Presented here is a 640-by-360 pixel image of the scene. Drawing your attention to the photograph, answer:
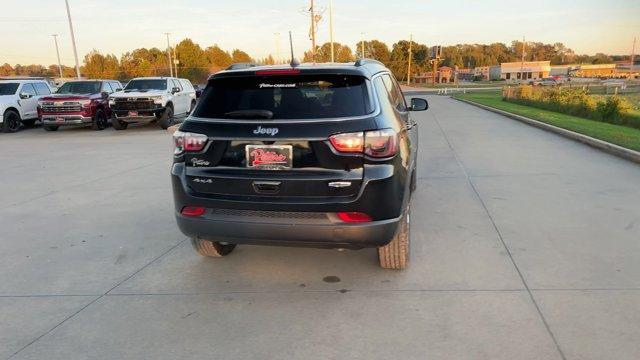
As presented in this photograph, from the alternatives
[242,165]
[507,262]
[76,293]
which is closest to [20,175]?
[76,293]

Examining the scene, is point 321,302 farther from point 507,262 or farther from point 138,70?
point 138,70

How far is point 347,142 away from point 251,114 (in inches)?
30.8

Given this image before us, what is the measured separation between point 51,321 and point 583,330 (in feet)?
12.2

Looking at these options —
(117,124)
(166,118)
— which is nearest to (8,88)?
(117,124)

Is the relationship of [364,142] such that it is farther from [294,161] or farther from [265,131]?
[265,131]

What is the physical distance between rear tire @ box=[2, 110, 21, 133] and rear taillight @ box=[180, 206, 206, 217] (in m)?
17.3

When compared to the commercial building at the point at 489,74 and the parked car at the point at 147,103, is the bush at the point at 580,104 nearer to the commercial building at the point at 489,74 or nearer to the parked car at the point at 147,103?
the parked car at the point at 147,103

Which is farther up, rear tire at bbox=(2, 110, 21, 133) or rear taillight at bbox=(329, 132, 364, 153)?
rear taillight at bbox=(329, 132, 364, 153)

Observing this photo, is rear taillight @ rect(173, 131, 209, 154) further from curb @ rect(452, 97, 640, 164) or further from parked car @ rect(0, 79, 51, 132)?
parked car @ rect(0, 79, 51, 132)

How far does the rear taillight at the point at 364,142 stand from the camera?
3324mm

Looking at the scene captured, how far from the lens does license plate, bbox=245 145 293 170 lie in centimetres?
341

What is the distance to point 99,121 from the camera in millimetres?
17875

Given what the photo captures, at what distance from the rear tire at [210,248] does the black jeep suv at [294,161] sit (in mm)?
621

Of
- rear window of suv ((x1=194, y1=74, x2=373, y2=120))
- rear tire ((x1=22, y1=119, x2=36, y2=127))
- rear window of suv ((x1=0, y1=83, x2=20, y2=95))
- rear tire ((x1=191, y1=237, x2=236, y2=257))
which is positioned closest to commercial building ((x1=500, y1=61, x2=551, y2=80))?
rear tire ((x1=22, y1=119, x2=36, y2=127))
